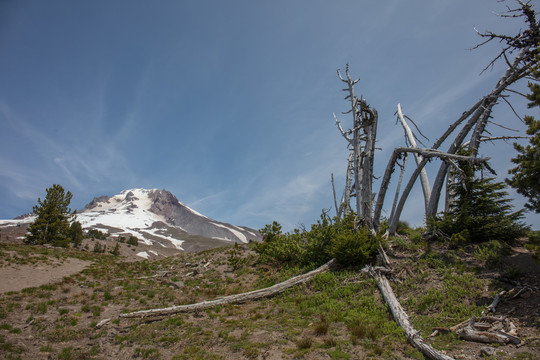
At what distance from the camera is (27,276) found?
49.9 ft

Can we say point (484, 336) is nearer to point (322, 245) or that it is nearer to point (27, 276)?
point (322, 245)

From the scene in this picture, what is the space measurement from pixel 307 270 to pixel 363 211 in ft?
14.2

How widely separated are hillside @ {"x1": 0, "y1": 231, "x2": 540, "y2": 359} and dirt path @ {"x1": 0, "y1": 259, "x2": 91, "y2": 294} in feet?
5.84

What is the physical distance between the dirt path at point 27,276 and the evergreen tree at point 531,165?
2087 cm

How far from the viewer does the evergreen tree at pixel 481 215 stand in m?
10.7

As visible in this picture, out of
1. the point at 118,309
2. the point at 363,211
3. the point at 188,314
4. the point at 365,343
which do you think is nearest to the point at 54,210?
the point at 118,309

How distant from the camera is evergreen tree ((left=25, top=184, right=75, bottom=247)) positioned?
112 ft

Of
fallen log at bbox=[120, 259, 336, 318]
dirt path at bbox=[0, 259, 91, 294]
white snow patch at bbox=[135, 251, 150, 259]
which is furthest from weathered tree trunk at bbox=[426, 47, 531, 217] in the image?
white snow patch at bbox=[135, 251, 150, 259]

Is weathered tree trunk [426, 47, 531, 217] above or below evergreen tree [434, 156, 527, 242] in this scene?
above

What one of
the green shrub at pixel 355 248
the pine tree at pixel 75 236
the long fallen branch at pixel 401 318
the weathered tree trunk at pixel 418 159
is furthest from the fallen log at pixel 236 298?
the pine tree at pixel 75 236

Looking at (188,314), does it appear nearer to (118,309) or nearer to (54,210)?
(118,309)

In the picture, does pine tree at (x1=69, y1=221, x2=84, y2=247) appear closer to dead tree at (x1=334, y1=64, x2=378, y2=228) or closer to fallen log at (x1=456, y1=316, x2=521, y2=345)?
dead tree at (x1=334, y1=64, x2=378, y2=228)

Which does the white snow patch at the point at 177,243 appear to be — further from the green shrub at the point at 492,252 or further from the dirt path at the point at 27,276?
the green shrub at the point at 492,252

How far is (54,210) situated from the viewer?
3553 cm
